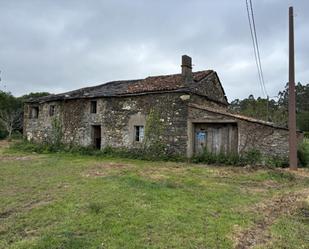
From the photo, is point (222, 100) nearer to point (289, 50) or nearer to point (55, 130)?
point (289, 50)

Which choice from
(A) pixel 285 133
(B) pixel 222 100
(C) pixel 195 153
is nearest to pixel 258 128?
(A) pixel 285 133

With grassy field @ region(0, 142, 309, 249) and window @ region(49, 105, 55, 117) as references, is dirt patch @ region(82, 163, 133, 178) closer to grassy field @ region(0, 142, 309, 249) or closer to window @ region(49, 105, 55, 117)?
grassy field @ region(0, 142, 309, 249)

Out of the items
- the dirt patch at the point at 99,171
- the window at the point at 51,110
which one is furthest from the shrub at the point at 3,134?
the dirt patch at the point at 99,171

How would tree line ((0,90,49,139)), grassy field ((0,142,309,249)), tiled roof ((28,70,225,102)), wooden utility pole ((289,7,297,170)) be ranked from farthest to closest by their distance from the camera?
tree line ((0,90,49,139)) → tiled roof ((28,70,225,102)) → wooden utility pole ((289,7,297,170)) → grassy field ((0,142,309,249))

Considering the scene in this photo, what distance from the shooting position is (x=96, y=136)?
18.7 m

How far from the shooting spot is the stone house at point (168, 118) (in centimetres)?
1393

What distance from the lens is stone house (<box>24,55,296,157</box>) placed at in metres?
13.9

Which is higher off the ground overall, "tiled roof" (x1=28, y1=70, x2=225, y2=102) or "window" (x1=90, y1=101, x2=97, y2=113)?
"tiled roof" (x1=28, y1=70, x2=225, y2=102)

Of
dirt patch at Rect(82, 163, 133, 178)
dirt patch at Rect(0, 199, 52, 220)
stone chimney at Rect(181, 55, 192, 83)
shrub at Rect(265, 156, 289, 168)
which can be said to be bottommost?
dirt patch at Rect(0, 199, 52, 220)

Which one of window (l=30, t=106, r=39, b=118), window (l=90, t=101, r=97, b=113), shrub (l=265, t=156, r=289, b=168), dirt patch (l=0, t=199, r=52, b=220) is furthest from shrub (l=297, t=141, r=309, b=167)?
window (l=30, t=106, r=39, b=118)

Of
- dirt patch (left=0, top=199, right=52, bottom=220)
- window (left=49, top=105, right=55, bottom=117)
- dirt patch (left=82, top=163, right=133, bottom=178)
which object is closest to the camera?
dirt patch (left=0, top=199, right=52, bottom=220)

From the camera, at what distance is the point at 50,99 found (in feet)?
67.1

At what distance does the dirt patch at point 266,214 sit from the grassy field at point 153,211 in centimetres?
2

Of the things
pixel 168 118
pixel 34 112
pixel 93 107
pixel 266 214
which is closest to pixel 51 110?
pixel 34 112
